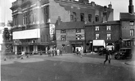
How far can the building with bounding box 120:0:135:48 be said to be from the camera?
1.73m

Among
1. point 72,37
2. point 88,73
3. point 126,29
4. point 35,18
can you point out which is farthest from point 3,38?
point 126,29

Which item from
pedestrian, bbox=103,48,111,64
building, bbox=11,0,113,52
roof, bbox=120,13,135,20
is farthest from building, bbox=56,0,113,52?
pedestrian, bbox=103,48,111,64

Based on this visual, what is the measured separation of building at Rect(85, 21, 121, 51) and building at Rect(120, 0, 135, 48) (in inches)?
3.8

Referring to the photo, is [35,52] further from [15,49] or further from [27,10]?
[27,10]

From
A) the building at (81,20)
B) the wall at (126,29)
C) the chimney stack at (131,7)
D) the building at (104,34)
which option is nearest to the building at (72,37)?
the building at (81,20)

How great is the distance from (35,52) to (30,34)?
537mm

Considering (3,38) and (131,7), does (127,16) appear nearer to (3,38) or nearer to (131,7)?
(131,7)

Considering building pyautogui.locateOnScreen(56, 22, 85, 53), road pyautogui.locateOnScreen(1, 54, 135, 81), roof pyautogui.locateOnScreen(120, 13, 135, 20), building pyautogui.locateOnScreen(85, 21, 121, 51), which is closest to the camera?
roof pyautogui.locateOnScreen(120, 13, 135, 20)

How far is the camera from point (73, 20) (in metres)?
3.76

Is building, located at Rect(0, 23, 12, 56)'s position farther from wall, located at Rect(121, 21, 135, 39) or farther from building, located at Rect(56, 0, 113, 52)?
wall, located at Rect(121, 21, 135, 39)

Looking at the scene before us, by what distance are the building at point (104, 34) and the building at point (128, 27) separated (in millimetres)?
96

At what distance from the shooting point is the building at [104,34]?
2057 mm

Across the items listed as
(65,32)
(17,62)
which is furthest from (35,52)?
(17,62)

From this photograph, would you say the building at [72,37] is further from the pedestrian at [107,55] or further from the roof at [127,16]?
the roof at [127,16]
